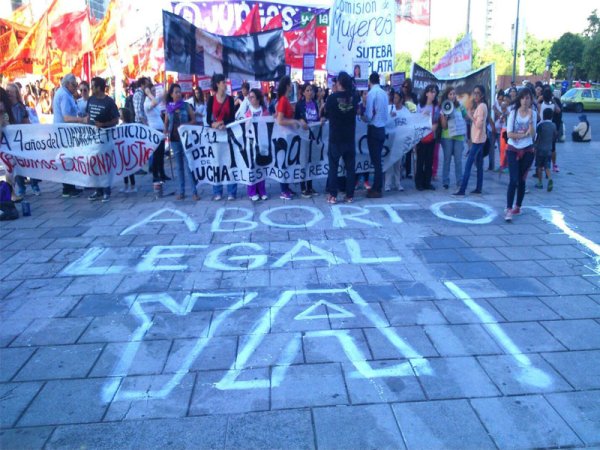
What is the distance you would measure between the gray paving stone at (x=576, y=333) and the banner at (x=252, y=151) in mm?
5015

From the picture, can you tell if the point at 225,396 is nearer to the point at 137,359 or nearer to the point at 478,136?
the point at 137,359

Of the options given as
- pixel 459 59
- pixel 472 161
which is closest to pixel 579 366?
pixel 472 161

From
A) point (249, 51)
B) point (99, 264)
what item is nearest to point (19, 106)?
point (249, 51)

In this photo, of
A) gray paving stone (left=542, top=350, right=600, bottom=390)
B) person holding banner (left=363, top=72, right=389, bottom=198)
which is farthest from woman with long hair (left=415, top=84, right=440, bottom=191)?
gray paving stone (left=542, top=350, right=600, bottom=390)

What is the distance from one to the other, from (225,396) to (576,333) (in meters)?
2.56

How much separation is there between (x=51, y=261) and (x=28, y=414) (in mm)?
2857

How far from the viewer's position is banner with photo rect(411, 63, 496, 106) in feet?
32.5

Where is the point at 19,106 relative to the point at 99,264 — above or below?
above

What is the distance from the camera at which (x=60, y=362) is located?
3.49m

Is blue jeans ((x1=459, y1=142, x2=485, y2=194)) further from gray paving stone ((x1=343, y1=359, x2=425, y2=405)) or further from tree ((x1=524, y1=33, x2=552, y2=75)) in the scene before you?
tree ((x1=524, y1=33, x2=552, y2=75))

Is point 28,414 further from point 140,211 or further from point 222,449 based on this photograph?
point 140,211

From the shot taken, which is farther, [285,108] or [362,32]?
[362,32]

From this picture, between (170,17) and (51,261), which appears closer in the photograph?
(51,261)

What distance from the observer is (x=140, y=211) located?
756cm
